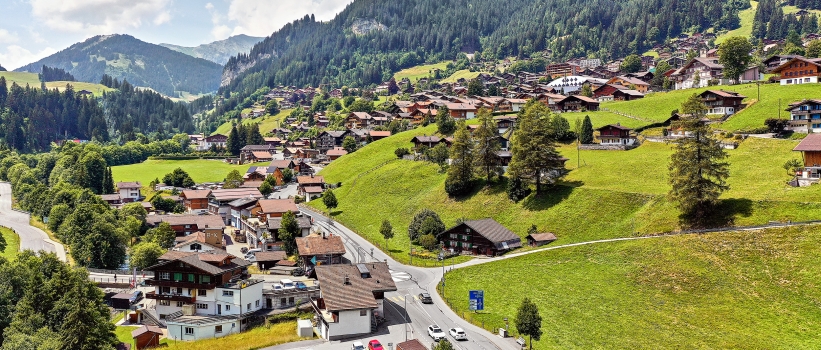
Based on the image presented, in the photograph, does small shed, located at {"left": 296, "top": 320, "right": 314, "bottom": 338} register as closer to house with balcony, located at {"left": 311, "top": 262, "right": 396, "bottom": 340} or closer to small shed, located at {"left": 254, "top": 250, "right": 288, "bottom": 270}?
house with balcony, located at {"left": 311, "top": 262, "right": 396, "bottom": 340}

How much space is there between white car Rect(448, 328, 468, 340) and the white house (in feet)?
330

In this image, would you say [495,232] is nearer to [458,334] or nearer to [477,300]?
[477,300]

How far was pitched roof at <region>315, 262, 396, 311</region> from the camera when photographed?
5266cm

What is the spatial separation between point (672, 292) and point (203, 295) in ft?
146

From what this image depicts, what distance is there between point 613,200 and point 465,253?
18.3 meters

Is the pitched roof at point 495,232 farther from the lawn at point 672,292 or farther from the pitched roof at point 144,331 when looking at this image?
the pitched roof at point 144,331

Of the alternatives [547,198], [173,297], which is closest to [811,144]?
[547,198]

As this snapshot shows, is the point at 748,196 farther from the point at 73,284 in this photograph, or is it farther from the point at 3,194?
the point at 3,194

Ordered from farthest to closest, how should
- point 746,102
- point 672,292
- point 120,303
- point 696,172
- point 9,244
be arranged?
point 746,102 < point 9,244 < point 120,303 < point 696,172 < point 672,292

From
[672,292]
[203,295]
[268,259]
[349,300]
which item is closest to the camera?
[672,292]

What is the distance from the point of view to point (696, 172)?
62250 millimetres

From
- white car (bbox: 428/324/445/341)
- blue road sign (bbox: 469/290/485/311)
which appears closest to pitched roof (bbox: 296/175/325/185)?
blue road sign (bbox: 469/290/485/311)

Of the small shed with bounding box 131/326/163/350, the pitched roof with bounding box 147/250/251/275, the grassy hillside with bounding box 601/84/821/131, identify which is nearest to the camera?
the small shed with bounding box 131/326/163/350

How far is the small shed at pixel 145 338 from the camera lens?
55.8 meters
